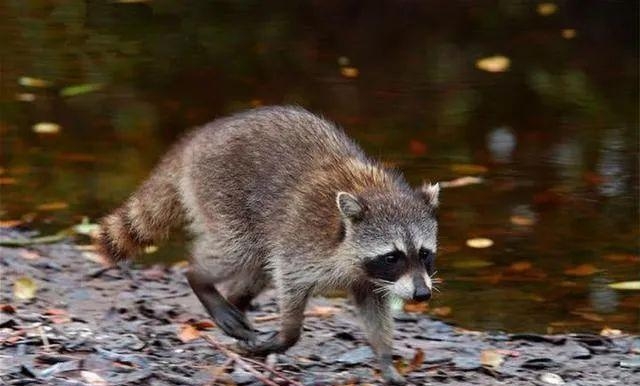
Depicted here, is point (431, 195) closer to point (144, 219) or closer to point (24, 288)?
point (144, 219)

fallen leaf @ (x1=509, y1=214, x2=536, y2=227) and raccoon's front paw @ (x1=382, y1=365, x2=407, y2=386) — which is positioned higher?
fallen leaf @ (x1=509, y1=214, x2=536, y2=227)

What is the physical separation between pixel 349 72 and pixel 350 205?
5095 millimetres

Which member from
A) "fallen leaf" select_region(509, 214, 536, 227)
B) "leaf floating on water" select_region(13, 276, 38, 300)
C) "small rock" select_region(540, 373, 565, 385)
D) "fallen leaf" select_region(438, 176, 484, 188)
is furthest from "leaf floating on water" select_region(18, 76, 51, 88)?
"small rock" select_region(540, 373, 565, 385)

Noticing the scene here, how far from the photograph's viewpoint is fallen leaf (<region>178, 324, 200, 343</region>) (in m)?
5.98

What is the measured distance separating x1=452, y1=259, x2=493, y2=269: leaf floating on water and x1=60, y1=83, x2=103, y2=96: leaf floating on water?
3882 mm

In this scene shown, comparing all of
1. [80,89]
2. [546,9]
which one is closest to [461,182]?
[80,89]

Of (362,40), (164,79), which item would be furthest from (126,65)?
(362,40)

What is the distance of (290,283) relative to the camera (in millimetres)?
5645

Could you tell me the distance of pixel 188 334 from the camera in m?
6.05

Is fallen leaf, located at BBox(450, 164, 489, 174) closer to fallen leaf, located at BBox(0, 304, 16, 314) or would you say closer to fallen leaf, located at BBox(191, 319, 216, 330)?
fallen leaf, located at BBox(191, 319, 216, 330)

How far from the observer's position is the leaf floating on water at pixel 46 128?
9.23 metres

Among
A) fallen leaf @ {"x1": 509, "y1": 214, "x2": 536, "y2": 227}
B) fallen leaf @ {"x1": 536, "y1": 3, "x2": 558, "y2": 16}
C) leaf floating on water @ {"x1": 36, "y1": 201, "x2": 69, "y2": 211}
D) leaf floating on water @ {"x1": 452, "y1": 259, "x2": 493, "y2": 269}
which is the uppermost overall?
fallen leaf @ {"x1": 536, "y1": 3, "x2": 558, "y2": 16}

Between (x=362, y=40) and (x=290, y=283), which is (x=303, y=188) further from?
(x=362, y=40)

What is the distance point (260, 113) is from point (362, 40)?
16.7 feet
